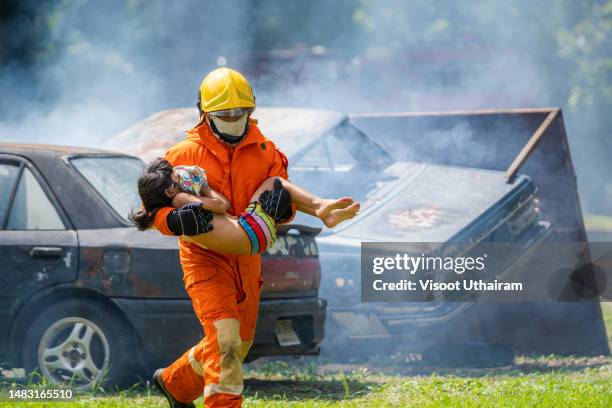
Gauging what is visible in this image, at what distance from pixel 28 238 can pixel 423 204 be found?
2945mm

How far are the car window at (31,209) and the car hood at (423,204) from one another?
6.24 feet

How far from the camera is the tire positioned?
5.14m

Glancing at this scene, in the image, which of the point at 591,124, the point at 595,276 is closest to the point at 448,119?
the point at 595,276

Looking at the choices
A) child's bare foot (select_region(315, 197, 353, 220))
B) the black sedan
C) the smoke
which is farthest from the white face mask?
the smoke

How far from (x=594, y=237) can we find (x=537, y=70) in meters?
8.34

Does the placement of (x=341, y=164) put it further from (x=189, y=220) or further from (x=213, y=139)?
(x=189, y=220)

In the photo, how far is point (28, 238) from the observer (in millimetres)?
5301

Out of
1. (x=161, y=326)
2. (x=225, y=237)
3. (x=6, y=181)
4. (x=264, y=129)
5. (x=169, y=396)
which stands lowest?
(x=169, y=396)

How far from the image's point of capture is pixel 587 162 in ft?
74.2

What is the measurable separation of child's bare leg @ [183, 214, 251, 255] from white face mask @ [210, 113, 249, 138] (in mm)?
400

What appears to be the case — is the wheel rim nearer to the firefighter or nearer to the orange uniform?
the orange uniform

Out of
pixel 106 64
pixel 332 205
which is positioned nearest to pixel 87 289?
pixel 332 205

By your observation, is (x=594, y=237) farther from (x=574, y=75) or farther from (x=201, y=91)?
(x=201, y=91)

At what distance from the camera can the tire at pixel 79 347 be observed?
16.9 feet
